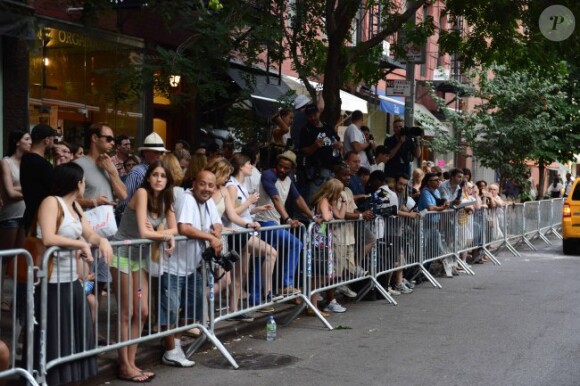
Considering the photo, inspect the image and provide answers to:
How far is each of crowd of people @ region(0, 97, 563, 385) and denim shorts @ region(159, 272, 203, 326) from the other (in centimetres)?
1

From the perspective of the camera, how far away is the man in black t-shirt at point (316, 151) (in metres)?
12.1

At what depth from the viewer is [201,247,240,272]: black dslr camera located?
7949 millimetres

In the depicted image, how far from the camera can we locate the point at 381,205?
12188mm

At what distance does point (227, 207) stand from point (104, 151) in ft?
5.63

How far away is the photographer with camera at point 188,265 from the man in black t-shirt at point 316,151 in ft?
13.4

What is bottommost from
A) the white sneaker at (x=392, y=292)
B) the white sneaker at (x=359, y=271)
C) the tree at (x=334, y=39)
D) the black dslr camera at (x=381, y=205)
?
the white sneaker at (x=392, y=292)

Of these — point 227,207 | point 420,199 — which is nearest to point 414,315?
point 227,207

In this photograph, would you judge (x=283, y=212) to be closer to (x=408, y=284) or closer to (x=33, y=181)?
(x=33, y=181)

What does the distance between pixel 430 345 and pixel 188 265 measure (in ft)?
9.07

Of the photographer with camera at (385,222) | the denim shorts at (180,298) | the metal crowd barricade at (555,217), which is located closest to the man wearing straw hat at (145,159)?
the denim shorts at (180,298)

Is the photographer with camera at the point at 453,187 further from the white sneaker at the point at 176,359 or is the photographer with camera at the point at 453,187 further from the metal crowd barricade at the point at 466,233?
the white sneaker at the point at 176,359

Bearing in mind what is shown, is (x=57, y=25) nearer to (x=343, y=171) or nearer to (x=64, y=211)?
(x=343, y=171)

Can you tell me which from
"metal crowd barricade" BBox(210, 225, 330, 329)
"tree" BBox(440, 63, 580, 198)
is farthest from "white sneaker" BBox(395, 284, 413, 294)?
"tree" BBox(440, 63, 580, 198)

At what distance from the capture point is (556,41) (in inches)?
572
